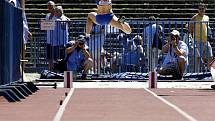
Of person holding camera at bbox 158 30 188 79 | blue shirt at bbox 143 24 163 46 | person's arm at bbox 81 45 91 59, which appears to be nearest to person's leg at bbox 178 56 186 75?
person holding camera at bbox 158 30 188 79

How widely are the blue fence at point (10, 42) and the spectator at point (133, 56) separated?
21.5 ft

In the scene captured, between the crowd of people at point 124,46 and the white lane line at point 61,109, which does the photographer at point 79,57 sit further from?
the white lane line at point 61,109

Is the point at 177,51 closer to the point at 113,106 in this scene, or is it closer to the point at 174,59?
the point at 174,59

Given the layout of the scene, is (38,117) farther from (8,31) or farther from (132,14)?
(132,14)

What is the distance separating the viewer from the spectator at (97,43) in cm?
2319

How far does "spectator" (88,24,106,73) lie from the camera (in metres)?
23.2

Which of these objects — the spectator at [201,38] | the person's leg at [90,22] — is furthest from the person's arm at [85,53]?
the spectator at [201,38]

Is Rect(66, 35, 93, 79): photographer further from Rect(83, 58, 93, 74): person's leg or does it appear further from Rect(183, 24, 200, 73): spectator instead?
Result: Rect(183, 24, 200, 73): spectator

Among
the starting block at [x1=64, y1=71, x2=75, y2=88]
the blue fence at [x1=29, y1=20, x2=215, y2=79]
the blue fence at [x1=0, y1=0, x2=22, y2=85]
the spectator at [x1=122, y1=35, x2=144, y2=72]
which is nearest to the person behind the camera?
the blue fence at [x1=0, y1=0, x2=22, y2=85]

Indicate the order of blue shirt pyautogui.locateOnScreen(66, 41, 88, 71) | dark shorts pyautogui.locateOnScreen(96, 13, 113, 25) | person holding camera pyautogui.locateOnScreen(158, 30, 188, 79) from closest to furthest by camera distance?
1. person holding camera pyautogui.locateOnScreen(158, 30, 188, 79)
2. blue shirt pyautogui.locateOnScreen(66, 41, 88, 71)
3. dark shorts pyautogui.locateOnScreen(96, 13, 113, 25)

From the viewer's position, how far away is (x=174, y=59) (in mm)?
22422

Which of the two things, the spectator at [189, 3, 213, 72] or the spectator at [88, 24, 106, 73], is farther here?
the spectator at [189, 3, 213, 72]

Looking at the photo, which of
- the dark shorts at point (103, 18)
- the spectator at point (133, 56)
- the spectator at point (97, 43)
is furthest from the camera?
the spectator at point (133, 56)

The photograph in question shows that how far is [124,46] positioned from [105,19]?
128 cm
